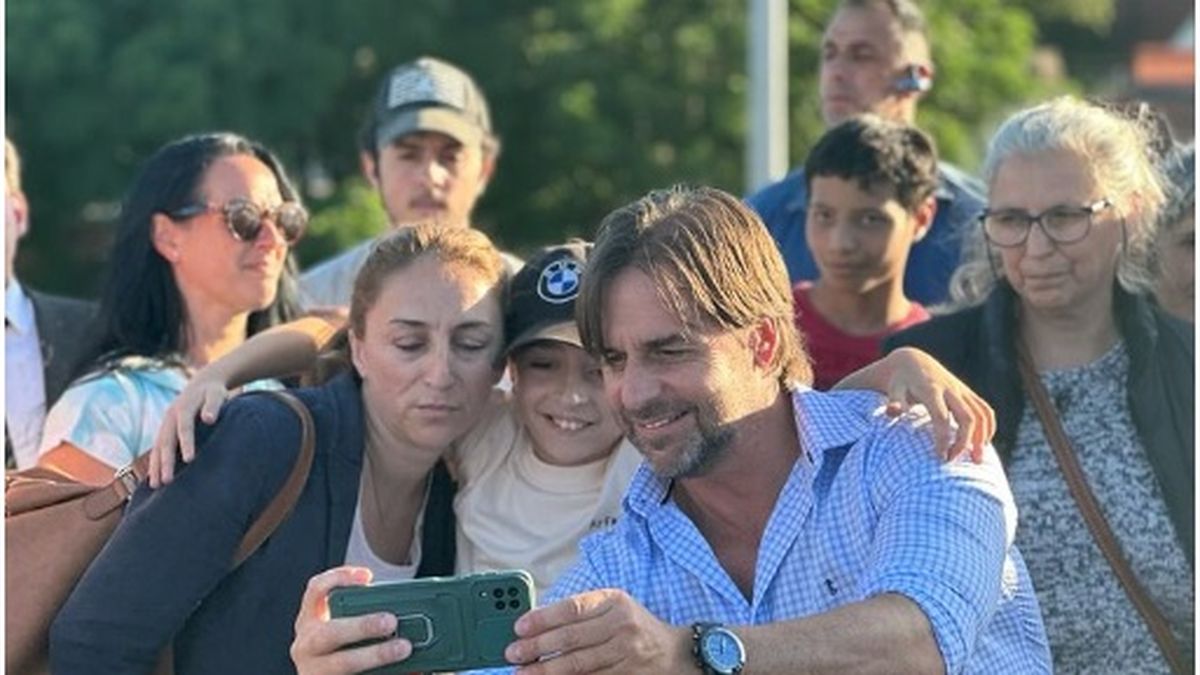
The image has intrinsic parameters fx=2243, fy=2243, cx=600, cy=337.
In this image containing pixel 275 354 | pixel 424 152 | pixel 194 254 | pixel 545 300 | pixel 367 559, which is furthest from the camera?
pixel 424 152

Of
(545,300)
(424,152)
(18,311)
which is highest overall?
(424,152)

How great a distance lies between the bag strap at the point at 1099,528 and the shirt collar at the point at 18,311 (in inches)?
102

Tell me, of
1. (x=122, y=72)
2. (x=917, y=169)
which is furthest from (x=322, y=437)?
(x=122, y=72)

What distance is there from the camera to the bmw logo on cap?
4312 millimetres

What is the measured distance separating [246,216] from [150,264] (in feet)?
0.83

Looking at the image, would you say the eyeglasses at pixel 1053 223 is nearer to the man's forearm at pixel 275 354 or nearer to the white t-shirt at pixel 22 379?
the man's forearm at pixel 275 354

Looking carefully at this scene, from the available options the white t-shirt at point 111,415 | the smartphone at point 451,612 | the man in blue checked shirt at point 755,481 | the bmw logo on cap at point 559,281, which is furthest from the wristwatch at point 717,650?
the white t-shirt at point 111,415

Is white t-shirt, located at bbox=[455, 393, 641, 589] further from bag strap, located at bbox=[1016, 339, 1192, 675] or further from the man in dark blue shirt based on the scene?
the man in dark blue shirt

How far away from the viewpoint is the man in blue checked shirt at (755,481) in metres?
3.33

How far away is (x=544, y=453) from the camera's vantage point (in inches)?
174

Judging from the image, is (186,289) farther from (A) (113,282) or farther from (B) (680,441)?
(B) (680,441)

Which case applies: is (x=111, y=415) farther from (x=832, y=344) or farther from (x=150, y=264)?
(x=832, y=344)

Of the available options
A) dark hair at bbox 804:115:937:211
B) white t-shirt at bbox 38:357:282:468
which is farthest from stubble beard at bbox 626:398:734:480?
dark hair at bbox 804:115:937:211

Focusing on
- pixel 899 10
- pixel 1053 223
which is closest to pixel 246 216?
pixel 1053 223
